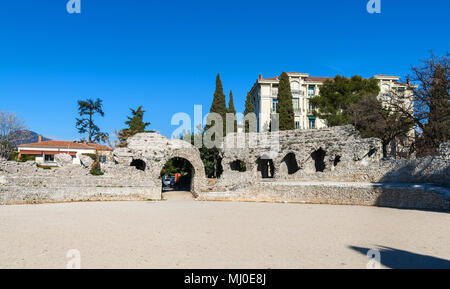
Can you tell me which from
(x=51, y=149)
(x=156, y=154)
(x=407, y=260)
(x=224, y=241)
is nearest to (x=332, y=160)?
(x=156, y=154)

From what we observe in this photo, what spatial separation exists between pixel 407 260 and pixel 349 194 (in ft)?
33.1

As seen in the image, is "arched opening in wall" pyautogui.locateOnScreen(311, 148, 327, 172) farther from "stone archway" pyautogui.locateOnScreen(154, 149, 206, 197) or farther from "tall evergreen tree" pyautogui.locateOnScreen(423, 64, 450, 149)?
"stone archway" pyautogui.locateOnScreen(154, 149, 206, 197)

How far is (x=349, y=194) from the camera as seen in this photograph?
599 inches

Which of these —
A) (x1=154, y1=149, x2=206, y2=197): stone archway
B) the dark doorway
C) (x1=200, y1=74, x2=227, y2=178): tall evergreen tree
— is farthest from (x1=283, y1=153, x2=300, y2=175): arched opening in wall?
(x1=154, y1=149, x2=206, y2=197): stone archway

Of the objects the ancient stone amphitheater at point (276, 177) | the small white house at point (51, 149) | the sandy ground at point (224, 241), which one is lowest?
the sandy ground at point (224, 241)

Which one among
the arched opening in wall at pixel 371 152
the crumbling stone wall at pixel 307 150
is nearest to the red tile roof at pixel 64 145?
the crumbling stone wall at pixel 307 150

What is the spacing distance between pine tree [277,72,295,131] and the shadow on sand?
2967 centimetres

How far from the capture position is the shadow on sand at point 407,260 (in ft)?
17.0

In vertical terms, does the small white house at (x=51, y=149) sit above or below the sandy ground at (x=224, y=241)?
above

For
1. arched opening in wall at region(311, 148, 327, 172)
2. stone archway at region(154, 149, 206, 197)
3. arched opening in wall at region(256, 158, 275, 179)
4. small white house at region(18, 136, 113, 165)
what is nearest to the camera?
stone archway at region(154, 149, 206, 197)

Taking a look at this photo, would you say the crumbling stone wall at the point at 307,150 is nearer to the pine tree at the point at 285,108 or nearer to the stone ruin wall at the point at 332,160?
the stone ruin wall at the point at 332,160

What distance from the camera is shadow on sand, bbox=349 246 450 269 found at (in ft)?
17.0
